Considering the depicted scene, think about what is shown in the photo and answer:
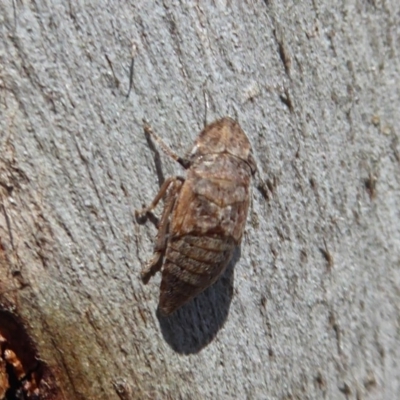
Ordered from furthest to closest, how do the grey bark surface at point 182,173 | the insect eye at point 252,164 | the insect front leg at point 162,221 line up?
the insect eye at point 252,164 < the insect front leg at point 162,221 < the grey bark surface at point 182,173

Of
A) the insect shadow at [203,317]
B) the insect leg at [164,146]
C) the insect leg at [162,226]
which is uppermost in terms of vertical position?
the insect leg at [164,146]

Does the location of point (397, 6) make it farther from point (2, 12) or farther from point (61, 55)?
point (2, 12)

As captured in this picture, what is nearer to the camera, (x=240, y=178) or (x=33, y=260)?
(x=33, y=260)

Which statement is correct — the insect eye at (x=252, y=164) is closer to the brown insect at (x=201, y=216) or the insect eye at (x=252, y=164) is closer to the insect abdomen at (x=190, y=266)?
the brown insect at (x=201, y=216)

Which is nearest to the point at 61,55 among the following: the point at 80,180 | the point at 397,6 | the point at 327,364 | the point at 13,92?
the point at 13,92

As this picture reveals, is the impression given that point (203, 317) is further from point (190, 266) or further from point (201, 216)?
point (201, 216)

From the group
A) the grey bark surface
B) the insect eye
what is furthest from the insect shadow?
the insect eye

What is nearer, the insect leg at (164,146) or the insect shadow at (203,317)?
the insect leg at (164,146)

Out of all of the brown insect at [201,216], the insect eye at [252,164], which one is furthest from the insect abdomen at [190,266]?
the insect eye at [252,164]

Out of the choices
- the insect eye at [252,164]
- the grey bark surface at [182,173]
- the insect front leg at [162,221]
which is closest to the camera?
the grey bark surface at [182,173]

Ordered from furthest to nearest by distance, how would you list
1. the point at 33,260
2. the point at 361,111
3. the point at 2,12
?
the point at 361,111, the point at 33,260, the point at 2,12
